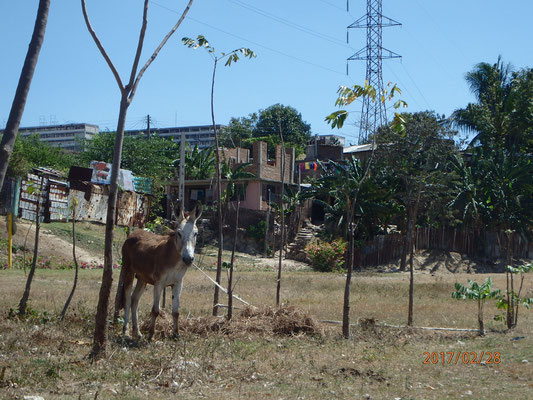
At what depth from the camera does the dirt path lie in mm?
28406

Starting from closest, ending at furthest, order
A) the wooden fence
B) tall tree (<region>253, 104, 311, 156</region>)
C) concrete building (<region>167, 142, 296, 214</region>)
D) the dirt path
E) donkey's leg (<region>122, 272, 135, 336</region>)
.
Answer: donkey's leg (<region>122, 272, 135, 336</region>), the dirt path, the wooden fence, concrete building (<region>167, 142, 296, 214</region>), tall tree (<region>253, 104, 311, 156</region>)

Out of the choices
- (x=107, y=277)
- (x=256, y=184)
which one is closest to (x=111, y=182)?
(x=107, y=277)

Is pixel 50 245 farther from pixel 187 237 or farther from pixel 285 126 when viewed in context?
pixel 285 126

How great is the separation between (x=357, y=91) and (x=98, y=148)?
41735mm

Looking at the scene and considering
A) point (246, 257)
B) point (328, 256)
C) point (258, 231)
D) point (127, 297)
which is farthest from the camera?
point (258, 231)

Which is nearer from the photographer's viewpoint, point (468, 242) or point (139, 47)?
point (139, 47)

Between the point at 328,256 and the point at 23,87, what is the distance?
25.5 meters

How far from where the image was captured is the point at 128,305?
11.1m

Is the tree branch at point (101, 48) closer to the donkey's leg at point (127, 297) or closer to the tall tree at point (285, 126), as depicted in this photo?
the donkey's leg at point (127, 297)

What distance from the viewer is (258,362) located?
883 cm

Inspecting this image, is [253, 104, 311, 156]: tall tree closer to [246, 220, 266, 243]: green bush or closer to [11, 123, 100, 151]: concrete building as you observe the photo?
[246, 220, 266, 243]: green bush
